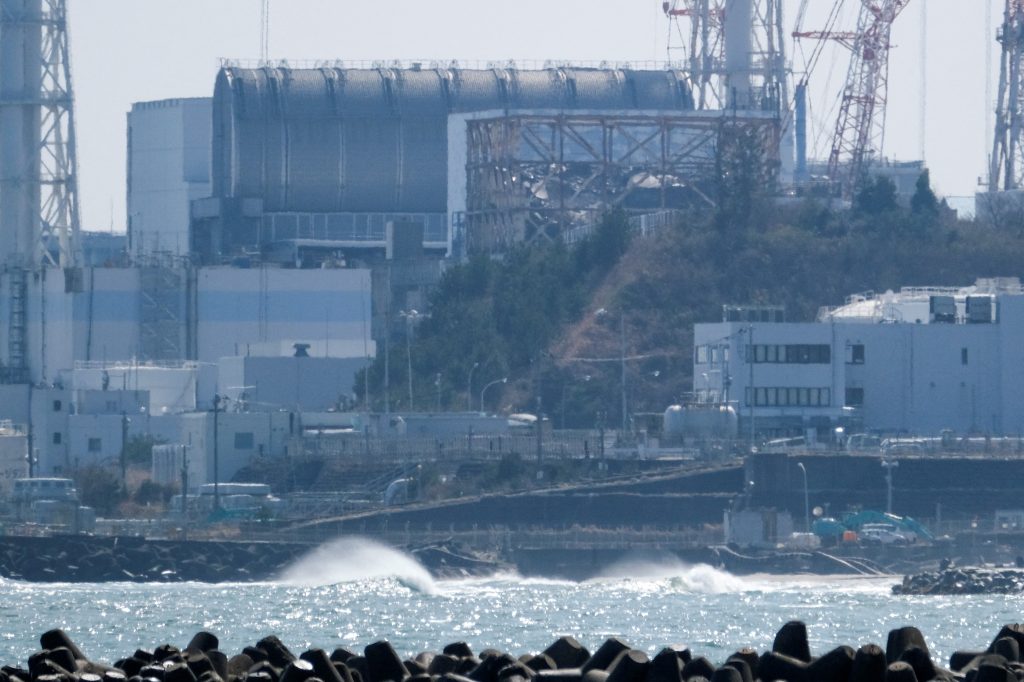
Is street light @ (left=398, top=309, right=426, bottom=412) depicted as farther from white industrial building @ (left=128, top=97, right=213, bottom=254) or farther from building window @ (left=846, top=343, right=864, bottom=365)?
building window @ (left=846, top=343, right=864, bottom=365)

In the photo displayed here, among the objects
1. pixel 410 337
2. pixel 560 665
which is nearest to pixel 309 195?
pixel 410 337

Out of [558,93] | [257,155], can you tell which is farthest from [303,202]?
[558,93]

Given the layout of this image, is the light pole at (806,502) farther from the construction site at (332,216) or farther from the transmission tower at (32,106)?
the transmission tower at (32,106)

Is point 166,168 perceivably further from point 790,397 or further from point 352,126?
point 790,397

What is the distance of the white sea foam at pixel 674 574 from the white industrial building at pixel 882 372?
14391 millimetres

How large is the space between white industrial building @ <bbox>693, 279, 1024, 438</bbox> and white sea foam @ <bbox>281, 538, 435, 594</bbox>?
55.4ft

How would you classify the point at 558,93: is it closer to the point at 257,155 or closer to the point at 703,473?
the point at 257,155

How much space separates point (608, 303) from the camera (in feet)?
377

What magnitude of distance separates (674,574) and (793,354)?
685 inches

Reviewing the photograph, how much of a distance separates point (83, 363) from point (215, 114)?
1849 cm

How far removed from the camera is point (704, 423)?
9831 centimetres

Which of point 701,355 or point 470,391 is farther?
point 470,391

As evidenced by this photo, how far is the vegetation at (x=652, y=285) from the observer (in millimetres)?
110938

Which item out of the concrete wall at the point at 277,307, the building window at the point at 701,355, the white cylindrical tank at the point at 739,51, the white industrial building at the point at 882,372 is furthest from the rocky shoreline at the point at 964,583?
the white cylindrical tank at the point at 739,51
